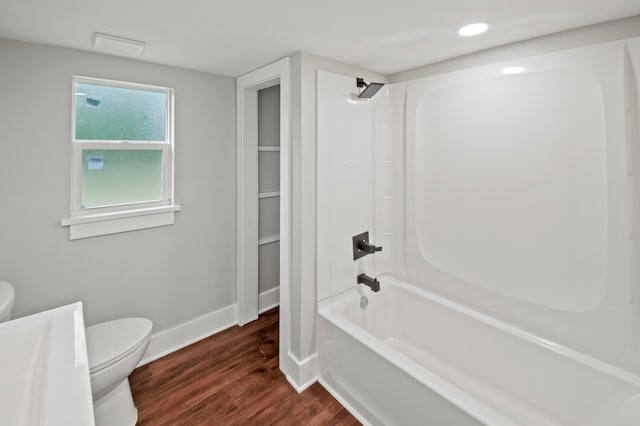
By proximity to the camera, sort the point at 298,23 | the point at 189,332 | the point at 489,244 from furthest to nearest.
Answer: the point at 189,332 → the point at 489,244 → the point at 298,23

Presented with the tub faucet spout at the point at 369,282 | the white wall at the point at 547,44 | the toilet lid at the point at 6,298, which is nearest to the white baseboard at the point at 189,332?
the toilet lid at the point at 6,298

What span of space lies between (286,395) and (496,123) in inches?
84.6

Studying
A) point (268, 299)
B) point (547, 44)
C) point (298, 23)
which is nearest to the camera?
point (298, 23)

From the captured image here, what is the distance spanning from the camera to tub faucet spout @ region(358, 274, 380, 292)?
2.20 meters

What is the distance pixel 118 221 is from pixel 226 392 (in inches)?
53.3

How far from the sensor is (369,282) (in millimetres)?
2260

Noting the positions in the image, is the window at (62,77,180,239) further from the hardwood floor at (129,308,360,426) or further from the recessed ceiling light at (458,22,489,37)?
the recessed ceiling light at (458,22,489,37)

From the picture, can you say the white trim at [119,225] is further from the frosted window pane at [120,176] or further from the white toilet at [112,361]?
the white toilet at [112,361]

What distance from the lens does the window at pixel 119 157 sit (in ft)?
6.56

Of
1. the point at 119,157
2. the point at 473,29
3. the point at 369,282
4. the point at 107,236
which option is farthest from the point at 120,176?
the point at 473,29

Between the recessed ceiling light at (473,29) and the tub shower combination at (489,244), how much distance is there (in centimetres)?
35

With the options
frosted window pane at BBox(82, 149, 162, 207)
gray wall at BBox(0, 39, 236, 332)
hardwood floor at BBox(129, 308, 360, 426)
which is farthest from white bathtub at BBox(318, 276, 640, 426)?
frosted window pane at BBox(82, 149, 162, 207)

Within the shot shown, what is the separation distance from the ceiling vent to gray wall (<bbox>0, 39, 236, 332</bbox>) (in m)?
0.14

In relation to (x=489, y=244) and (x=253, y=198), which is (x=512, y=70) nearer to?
(x=489, y=244)
